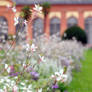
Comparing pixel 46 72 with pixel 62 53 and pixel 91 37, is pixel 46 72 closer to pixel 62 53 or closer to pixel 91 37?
pixel 62 53

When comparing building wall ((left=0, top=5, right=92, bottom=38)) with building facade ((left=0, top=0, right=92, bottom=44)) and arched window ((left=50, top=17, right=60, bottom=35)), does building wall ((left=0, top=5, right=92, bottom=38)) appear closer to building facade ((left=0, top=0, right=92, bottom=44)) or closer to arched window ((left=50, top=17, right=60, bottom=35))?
building facade ((left=0, top=0, right=92, bottom=44))

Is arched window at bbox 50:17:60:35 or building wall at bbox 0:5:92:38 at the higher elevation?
building wall at bbox 0:5:92:38

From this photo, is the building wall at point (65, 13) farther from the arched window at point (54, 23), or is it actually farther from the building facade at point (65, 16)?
the arched window at point (54, 23)

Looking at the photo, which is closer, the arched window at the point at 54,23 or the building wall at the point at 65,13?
the building wall at the point at 65,13

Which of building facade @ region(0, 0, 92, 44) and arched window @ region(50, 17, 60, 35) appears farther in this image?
arched window @ region(50, 17, 60, 35)

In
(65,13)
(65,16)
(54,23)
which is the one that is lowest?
(54,23)

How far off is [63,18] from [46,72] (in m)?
17.8

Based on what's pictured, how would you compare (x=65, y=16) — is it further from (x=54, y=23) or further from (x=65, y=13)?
(x=54, y=23)

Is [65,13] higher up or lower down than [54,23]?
higher up

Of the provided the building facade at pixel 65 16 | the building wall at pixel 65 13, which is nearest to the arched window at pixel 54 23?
the building facade at pixel 65 16

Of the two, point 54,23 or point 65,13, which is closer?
point 65,13

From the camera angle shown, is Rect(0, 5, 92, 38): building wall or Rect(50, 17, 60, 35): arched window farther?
Rect(50, 17, 60, 35): arched window

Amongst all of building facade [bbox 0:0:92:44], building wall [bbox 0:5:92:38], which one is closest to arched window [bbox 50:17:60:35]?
building facade [bbox 0:0:92:44]

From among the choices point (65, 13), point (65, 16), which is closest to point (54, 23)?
point (65, 16)
